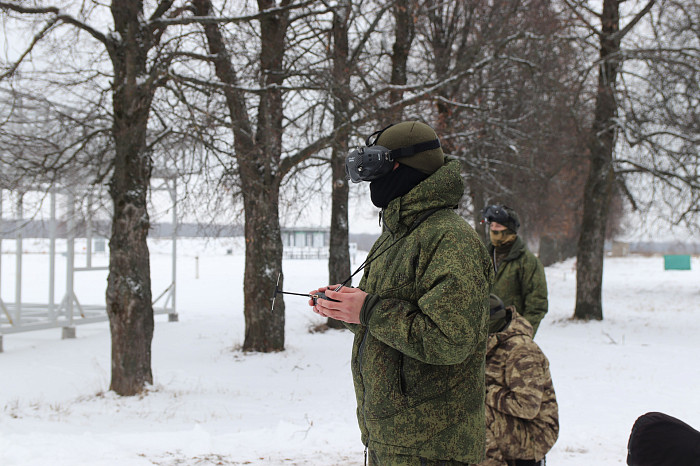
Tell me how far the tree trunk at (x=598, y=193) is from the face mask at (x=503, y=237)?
10142mm

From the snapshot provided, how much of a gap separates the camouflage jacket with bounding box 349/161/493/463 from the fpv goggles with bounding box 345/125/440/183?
105mm

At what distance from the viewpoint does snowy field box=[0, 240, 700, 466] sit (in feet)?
16.6

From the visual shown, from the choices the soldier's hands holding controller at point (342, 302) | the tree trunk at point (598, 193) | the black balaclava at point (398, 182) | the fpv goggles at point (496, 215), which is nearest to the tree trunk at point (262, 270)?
the fpv goggles at point (496, 215)

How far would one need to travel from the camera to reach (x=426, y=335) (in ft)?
5.48

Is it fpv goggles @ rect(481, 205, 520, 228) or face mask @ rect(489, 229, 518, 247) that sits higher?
fpv goggles @ rect(481, 205, 520, 228)

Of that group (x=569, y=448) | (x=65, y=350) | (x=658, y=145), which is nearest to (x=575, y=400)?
(x=569, y=448)

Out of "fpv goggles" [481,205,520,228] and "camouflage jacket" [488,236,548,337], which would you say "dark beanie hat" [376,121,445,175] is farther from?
"camouflage jacket" [488,236,548,337]

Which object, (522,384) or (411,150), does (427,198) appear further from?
(522,384)

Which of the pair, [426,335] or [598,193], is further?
[598,193]

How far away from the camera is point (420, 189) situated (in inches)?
76.2

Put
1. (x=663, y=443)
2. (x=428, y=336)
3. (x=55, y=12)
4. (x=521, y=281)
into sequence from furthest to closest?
(x=55, y=12)
(x=521, y=281)
(x=428, y=336)
(x=663, y=443)

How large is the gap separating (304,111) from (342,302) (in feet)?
33.0

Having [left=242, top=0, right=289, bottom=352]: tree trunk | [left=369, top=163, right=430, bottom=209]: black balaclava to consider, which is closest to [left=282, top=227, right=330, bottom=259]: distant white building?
[left=242, top=0, right=289, bottom=352]: tree trunk

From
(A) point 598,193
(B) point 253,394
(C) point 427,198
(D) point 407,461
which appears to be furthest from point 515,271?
(A) point 598,193
